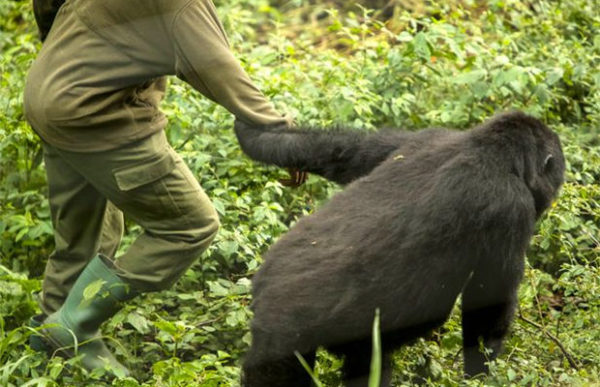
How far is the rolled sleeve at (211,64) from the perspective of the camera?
3.73 m

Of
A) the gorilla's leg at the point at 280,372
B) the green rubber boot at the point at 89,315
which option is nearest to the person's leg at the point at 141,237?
the green rubber boot at the point at 89,315

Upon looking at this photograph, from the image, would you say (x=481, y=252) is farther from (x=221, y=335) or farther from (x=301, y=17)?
(x=301, y=17)

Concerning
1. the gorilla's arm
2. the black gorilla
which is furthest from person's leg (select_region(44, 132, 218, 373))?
the black gorilla

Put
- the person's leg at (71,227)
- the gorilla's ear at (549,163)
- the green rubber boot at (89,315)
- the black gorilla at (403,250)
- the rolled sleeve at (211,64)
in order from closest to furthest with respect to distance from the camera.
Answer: the black gorilla at (403,250)
the rolled sleeve at (211,64)
the gorilla's ear at (549,163)
the green rubber boot at (89,315)
the person's leg at (71,227)

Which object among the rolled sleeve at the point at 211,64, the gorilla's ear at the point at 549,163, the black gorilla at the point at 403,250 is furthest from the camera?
the gorilla's ear at the point at 549,163

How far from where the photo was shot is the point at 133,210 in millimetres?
4133

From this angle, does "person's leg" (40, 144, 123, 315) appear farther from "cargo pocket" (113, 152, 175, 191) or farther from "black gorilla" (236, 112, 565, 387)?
"black gorilla" (236, 112, 565, 387)

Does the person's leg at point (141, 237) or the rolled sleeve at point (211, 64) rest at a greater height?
the rolled sleeve at point (211, 64)

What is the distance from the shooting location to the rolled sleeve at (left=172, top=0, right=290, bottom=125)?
373 cm

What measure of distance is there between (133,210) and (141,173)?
207mm

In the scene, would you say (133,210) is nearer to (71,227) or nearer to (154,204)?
(154,204)

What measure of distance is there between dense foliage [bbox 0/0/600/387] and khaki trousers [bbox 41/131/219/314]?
189mm

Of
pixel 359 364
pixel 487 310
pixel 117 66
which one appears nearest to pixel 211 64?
pixel 117 66

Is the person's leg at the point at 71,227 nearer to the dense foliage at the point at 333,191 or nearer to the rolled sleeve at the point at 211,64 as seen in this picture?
the dense foliage at the point at 333,191
